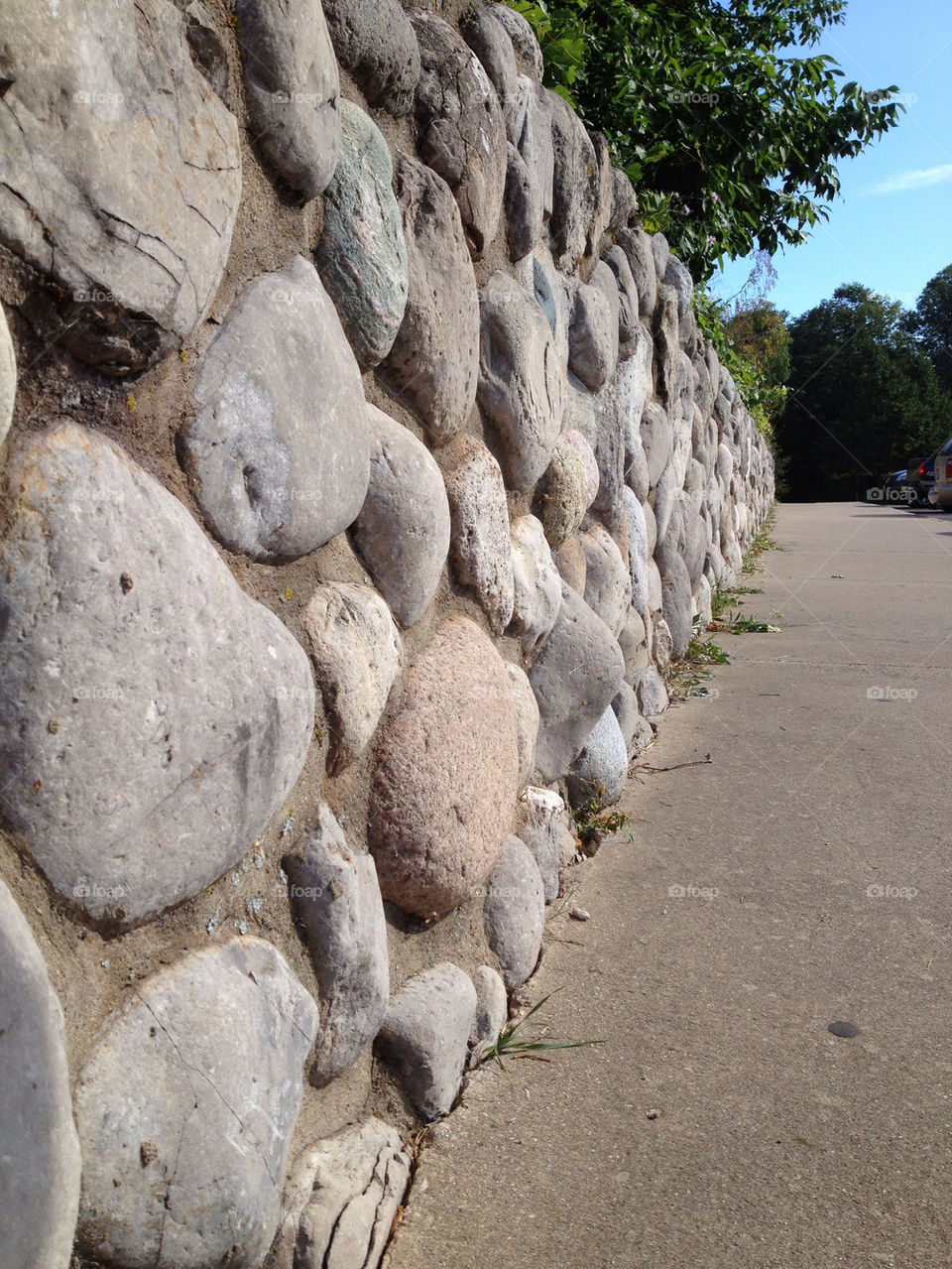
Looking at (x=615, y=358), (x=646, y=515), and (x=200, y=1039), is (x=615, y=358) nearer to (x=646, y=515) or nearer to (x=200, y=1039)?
(x=646, y=515)

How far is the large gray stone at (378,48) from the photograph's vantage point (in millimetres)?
1520

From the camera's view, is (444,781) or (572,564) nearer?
(444,781)

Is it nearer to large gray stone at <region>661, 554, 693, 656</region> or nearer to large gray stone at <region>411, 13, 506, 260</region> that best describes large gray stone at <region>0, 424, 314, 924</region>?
large gray stone at <region>411, 13, 506, 260</region>

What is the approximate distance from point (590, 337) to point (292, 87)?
174 centimetres

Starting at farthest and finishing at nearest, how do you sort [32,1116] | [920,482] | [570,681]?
[920,482] < [570,681] < [32,1116]

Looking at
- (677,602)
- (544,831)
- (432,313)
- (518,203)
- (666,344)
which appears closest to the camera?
(432,313)

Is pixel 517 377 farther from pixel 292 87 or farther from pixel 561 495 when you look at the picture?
pixel 292 87

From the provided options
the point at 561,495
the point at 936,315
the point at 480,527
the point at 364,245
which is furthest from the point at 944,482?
the point at 936,315

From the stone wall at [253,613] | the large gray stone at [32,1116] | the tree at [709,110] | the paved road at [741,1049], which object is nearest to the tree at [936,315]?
the tree at [709,110]

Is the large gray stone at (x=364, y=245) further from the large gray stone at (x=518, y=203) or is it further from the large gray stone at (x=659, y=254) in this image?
the large gray stone at (x=659, y=254)

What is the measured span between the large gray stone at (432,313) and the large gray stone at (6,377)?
837 mm

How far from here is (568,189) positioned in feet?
9.13

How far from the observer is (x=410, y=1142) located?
1.62 metres

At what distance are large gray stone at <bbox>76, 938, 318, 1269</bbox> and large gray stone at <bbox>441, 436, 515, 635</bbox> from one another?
884 mm
